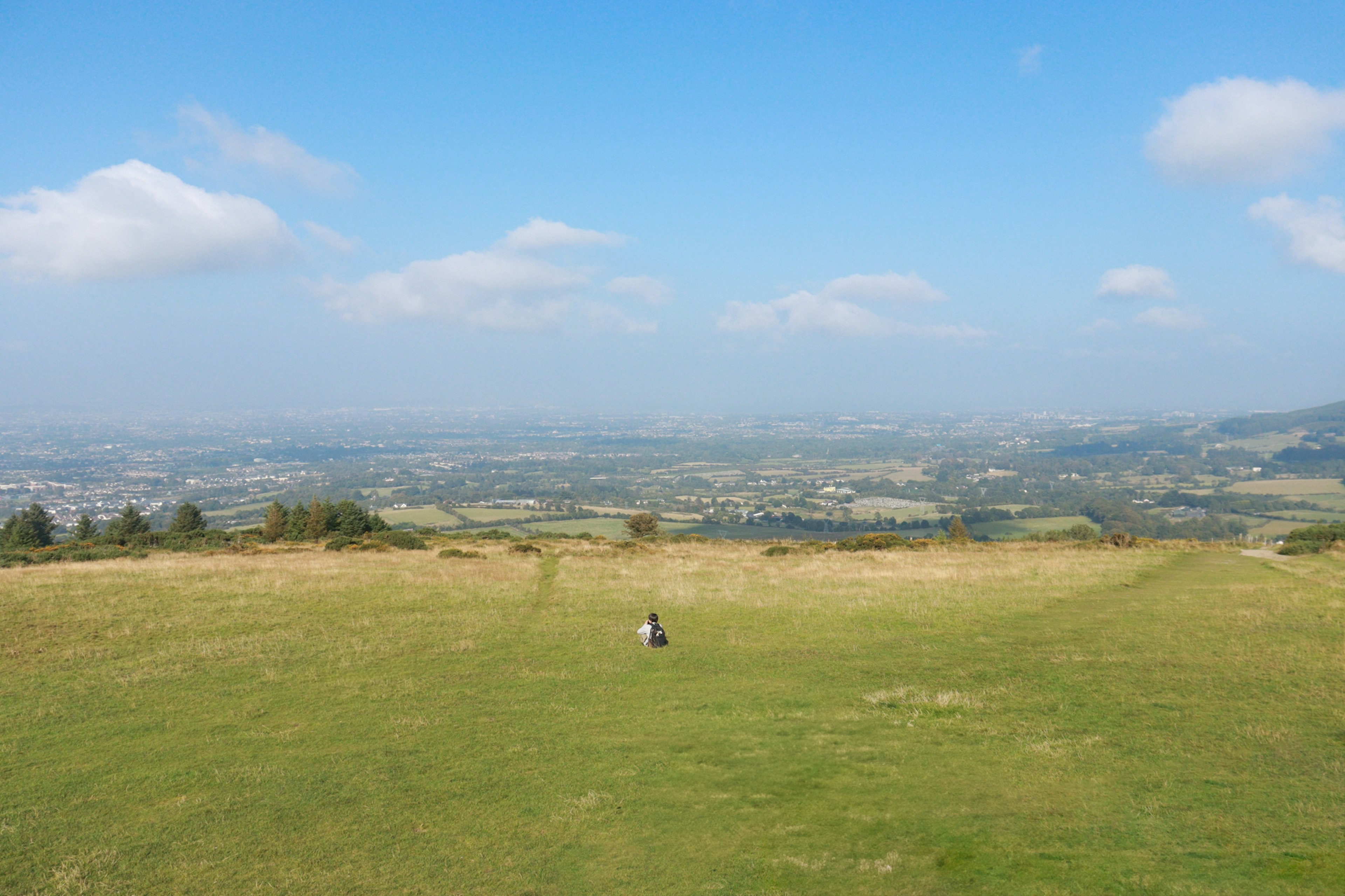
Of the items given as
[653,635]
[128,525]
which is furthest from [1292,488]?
[128,525]

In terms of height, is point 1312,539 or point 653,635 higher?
point 653,635

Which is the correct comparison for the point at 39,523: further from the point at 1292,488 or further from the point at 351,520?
the point at 1292,488

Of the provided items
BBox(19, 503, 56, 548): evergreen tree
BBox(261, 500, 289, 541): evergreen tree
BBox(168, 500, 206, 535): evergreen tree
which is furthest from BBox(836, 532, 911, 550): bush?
BBox(19, 503, 56, 548): evergreen tree

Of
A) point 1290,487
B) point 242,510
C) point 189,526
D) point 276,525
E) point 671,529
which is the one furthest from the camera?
point 1290,487

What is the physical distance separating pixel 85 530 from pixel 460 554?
30.9 m

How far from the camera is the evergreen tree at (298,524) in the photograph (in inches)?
1831

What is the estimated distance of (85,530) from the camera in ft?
153

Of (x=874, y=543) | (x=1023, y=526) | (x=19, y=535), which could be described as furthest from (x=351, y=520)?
(x=1023, y=526)

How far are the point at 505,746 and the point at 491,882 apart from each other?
3885 mm

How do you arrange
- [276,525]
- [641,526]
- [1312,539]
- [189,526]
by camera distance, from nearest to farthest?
[1312,539]
[276,525]
[189,526]
[641,526]

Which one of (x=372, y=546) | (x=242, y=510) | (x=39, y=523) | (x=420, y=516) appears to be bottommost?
(x=420, y=516)

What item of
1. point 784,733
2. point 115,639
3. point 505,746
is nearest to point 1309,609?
point 784,733

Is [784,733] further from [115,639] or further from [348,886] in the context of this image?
[115,639]

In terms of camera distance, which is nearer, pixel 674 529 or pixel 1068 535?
pixel 1068 535
